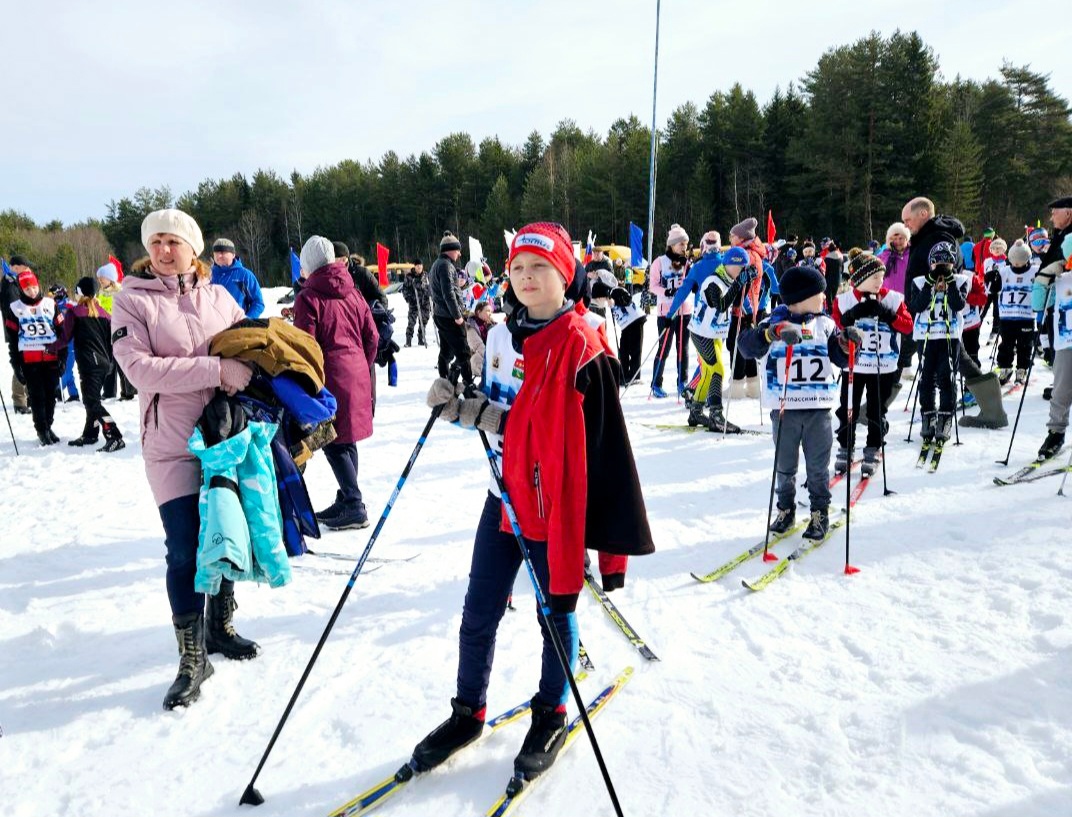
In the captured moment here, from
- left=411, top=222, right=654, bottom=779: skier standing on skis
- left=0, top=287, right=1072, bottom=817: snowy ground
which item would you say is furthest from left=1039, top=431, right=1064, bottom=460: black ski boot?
left=411, top=222, right=654, bottom=779: skier standing on skis

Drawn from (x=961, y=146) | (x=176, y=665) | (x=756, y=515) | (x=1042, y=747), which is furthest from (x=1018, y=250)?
(x=961, y=146)

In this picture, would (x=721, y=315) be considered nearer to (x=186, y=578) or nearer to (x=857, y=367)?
(x=857, y=367)

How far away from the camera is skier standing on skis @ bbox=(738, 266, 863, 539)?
4445 mm

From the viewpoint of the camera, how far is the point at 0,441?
8.41 metres

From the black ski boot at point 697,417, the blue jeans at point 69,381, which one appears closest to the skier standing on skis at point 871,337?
the black ski boot at point 697,417

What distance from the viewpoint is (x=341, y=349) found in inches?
186

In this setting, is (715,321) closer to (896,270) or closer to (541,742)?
(896,270)

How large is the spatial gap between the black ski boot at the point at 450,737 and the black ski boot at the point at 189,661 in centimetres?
120

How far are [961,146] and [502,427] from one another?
38559 millimetres

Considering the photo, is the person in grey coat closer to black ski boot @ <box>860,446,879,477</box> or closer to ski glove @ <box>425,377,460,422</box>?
black ski boot @ <box>860,446,879,477</box>

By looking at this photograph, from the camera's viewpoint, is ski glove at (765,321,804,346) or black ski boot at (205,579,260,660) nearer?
black ski boot at (205,579,260,660)

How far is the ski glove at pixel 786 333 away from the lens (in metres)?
4.22

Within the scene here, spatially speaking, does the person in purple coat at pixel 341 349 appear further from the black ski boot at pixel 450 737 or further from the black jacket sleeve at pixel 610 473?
the black jacket sleeve at pixel 610 473

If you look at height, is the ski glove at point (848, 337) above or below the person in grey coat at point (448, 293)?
below
